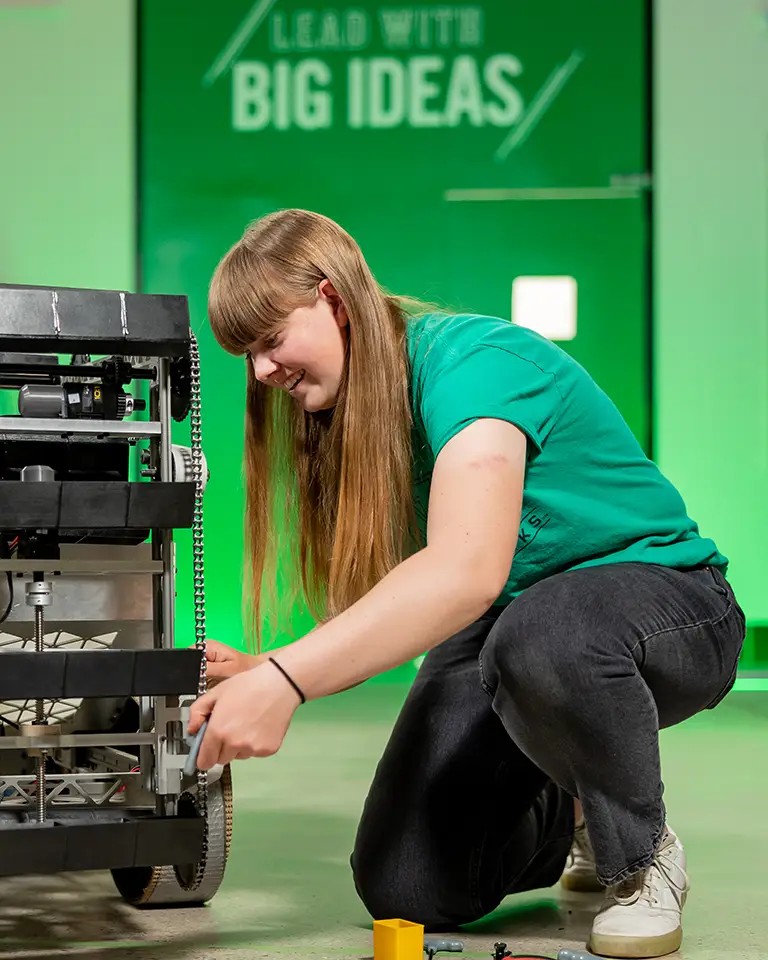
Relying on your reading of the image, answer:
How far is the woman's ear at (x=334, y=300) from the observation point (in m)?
1.37

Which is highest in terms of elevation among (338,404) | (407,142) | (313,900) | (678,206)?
(407,142)

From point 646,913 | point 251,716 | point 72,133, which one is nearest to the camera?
point 251,716

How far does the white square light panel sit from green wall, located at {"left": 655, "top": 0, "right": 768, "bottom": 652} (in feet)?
1.02

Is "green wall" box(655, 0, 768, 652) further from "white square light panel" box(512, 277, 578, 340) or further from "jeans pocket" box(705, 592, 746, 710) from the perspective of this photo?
"jeans pocket" box(705, 592, 746, 710)

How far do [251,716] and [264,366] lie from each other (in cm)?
41

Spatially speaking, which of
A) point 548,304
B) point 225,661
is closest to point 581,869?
point 225,661

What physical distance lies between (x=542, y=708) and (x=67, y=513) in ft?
1.72

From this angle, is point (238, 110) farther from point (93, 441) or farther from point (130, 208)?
point (93, 441)

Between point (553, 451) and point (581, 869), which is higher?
point (553, 451)

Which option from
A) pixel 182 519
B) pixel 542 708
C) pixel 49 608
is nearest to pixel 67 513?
pixel 182 519

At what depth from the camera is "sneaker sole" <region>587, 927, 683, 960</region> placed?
1.40 meters

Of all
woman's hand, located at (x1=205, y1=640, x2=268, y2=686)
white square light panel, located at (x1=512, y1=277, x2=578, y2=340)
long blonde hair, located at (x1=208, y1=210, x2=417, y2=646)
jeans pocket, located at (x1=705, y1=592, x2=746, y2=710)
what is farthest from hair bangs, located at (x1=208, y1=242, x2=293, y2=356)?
white square light panel, located at (x1=512, y1=277, x2=578, y2=340)

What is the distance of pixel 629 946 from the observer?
4.60 feet

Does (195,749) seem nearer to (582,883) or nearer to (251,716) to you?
(251,716)
